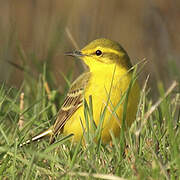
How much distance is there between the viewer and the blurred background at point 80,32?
762 cm

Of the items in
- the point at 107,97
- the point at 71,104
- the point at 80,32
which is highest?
the point at 80,32

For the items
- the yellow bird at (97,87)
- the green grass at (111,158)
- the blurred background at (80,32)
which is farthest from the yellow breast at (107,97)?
the blurred background at (80,32)

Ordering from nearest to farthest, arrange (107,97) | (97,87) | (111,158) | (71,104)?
(111,158) → (107,97) → (97,87) → (71,104)

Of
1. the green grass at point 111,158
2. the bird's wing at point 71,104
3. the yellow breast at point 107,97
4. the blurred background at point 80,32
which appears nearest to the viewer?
the green grass at point 111,158

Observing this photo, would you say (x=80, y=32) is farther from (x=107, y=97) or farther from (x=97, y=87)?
(x=107, y=97)

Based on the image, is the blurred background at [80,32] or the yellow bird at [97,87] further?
the blurred background at [80,32]

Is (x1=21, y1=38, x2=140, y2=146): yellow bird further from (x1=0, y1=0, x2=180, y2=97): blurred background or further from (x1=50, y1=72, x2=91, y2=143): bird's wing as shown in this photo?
(x1=0, y1=0, x2=180, y2=97): blurred background

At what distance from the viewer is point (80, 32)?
9203mm

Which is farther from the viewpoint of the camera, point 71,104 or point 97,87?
point 71,104

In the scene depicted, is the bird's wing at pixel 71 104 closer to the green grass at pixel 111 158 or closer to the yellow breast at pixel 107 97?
the yellow breast at pixel 107 97

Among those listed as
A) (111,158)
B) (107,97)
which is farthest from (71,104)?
(111,158)

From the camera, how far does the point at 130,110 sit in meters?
5.19

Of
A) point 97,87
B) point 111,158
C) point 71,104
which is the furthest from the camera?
point 71,104

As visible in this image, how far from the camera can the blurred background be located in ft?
25.0
